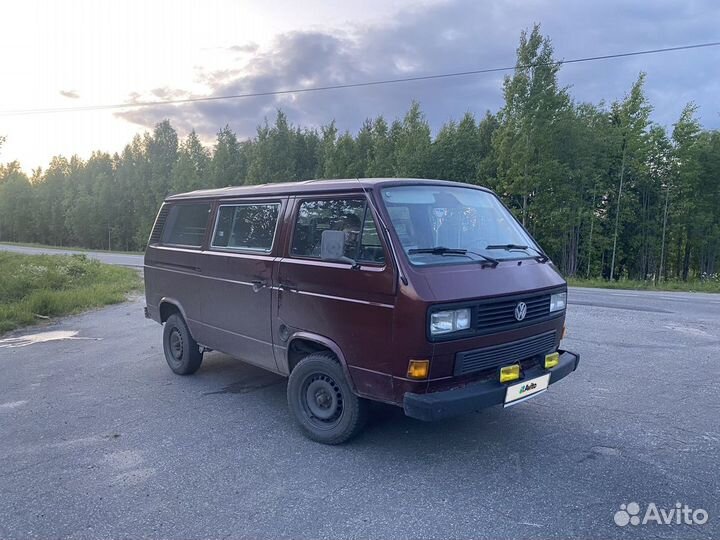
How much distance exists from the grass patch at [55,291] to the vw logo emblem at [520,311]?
9329 millimetres

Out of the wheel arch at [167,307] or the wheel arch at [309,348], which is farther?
the wheel arch at [167,307]

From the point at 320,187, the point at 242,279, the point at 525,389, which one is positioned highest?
the point at 320,187

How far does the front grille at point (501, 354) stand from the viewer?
3488 millimetres

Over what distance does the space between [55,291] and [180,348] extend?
28.8 ft

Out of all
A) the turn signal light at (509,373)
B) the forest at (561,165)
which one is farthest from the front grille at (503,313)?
the forest at (561,165)

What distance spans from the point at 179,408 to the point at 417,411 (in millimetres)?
2755

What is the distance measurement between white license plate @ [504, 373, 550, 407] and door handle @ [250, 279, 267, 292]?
2.30m

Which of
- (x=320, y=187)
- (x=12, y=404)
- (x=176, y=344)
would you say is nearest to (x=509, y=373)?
(x=320, y=187)

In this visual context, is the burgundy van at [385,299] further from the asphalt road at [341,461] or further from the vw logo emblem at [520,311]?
the asphalt road at [341,461]

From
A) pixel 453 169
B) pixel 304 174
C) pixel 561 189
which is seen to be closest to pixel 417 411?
pixel 561 189

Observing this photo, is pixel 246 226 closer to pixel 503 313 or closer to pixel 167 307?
pixel 167 307

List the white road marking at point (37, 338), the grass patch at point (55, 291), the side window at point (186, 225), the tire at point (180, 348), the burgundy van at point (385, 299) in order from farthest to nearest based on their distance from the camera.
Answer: the grass patch at point (55, 291)
the white road marking at point (37, 338)
the tire at point (180, 348)
the side window at point (186, 225)
the burgundy van at point (385, 299)

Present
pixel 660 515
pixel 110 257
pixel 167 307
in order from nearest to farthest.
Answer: pixel 660 515, pixel 167 307, pixel 110 257

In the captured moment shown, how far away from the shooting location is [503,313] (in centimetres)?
367
